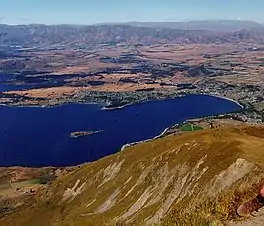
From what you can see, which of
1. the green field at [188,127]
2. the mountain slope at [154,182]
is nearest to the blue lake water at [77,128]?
the green field at [188,127]

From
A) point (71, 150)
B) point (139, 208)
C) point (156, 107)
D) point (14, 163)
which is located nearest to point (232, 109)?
point (156, 107)

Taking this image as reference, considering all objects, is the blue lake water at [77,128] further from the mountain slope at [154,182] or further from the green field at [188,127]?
the mountain slope at [154,182]

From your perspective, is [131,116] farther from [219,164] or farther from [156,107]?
[219,164]

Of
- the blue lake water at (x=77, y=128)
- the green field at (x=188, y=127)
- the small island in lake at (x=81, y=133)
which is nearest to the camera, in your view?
the blue lake water at (x=77, y=128)

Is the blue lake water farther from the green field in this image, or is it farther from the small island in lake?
A: the green field

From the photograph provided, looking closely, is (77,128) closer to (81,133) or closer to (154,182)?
(81,133)

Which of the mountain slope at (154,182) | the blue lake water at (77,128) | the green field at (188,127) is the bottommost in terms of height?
the blue lake water at (77,128)
